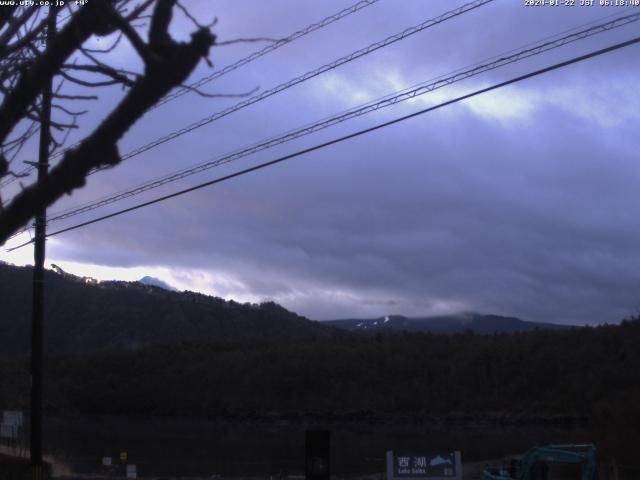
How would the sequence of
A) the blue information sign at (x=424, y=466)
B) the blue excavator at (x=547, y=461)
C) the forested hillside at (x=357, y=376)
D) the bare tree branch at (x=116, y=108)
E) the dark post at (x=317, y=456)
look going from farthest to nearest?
the forested hillside at (x=357, y=376) → the blue information sign at (x=424, y=466) → the blue excavator at (x=547, y=461) → the dark post at (x=317, y=456) → the bare tree branch at (x=116, y=108)

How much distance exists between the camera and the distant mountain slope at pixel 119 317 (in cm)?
12706

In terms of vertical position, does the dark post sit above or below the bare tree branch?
below

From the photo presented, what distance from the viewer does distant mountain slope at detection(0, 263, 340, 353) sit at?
127 m

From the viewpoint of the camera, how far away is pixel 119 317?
138 metres

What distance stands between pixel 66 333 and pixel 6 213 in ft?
428

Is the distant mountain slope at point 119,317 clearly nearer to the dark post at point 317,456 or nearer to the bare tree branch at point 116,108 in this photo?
the dark post at point 317,456

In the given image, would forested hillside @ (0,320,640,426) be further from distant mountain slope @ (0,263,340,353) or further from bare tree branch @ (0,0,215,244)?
bare tree branch @ (0,0,215,244)

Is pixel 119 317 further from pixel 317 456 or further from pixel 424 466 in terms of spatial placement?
pixel 317 456

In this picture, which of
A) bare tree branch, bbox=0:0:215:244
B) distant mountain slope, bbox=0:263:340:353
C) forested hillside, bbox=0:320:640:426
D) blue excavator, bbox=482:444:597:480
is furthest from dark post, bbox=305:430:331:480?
distant mountain slope, bbox=0:263:340:353

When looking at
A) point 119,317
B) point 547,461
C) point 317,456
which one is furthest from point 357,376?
point 317,456

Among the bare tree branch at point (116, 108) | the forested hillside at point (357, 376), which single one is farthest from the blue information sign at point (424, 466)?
the forested hillside at point (357, 376)

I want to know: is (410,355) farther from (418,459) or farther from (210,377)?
(418,459)

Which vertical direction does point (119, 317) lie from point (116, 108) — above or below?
above

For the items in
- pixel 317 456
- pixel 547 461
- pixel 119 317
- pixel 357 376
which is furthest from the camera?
pixel 119 317
